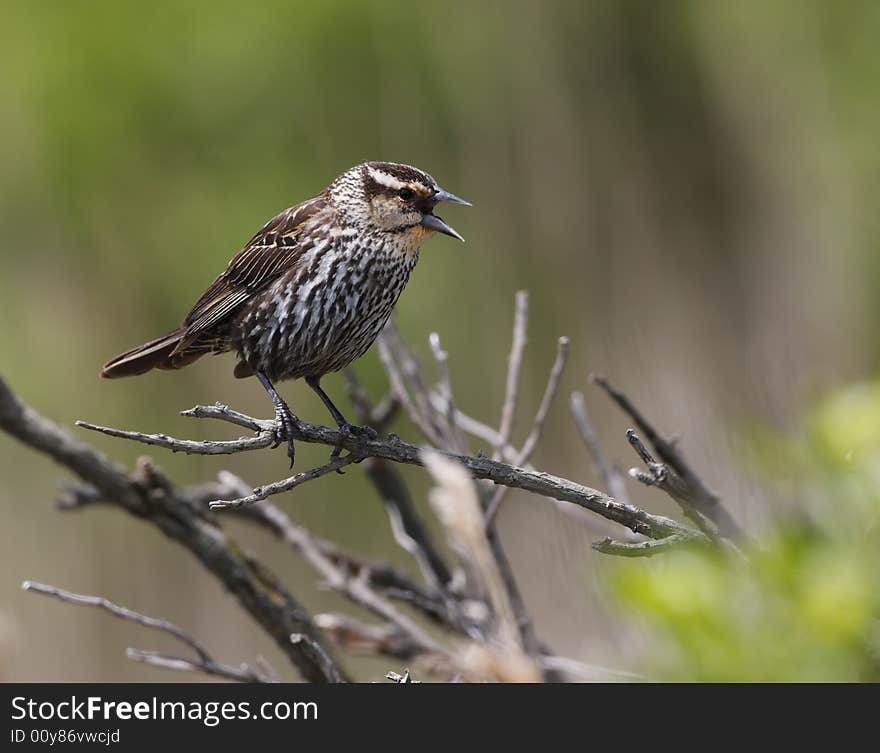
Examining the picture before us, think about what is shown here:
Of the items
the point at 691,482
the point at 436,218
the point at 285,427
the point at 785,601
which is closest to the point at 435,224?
the point at 436,218

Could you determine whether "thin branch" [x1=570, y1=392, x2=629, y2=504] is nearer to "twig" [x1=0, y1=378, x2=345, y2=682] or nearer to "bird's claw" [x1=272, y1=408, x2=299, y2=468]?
"bird's claw" [x1=272, y1=408, x2=299, y2=468]

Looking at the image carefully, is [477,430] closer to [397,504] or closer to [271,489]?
[397,504]

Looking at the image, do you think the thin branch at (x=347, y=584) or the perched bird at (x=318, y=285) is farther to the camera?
the perched bird at (x=318, y=285)

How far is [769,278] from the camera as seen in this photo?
27.3ft

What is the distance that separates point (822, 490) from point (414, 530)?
255cm

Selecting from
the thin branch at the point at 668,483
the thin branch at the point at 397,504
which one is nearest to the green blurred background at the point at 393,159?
the thin branch at the point at 397,504

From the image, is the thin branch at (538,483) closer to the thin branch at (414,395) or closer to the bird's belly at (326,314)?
the thin branch at (414,395)

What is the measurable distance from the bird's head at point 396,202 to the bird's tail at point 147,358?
64cm

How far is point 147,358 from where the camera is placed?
3658mm

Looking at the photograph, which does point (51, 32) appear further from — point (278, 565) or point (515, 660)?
point (515, 660)

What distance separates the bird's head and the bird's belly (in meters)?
0.11

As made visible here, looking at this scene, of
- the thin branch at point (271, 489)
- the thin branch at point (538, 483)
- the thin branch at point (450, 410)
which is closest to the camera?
the thin branch at point (538, 483)

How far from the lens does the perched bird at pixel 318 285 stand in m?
3.41

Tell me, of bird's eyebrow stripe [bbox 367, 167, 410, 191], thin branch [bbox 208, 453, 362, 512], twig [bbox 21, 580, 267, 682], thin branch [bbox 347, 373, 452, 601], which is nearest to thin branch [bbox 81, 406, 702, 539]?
thin branch [bbox 208, 453, 362, 512]
